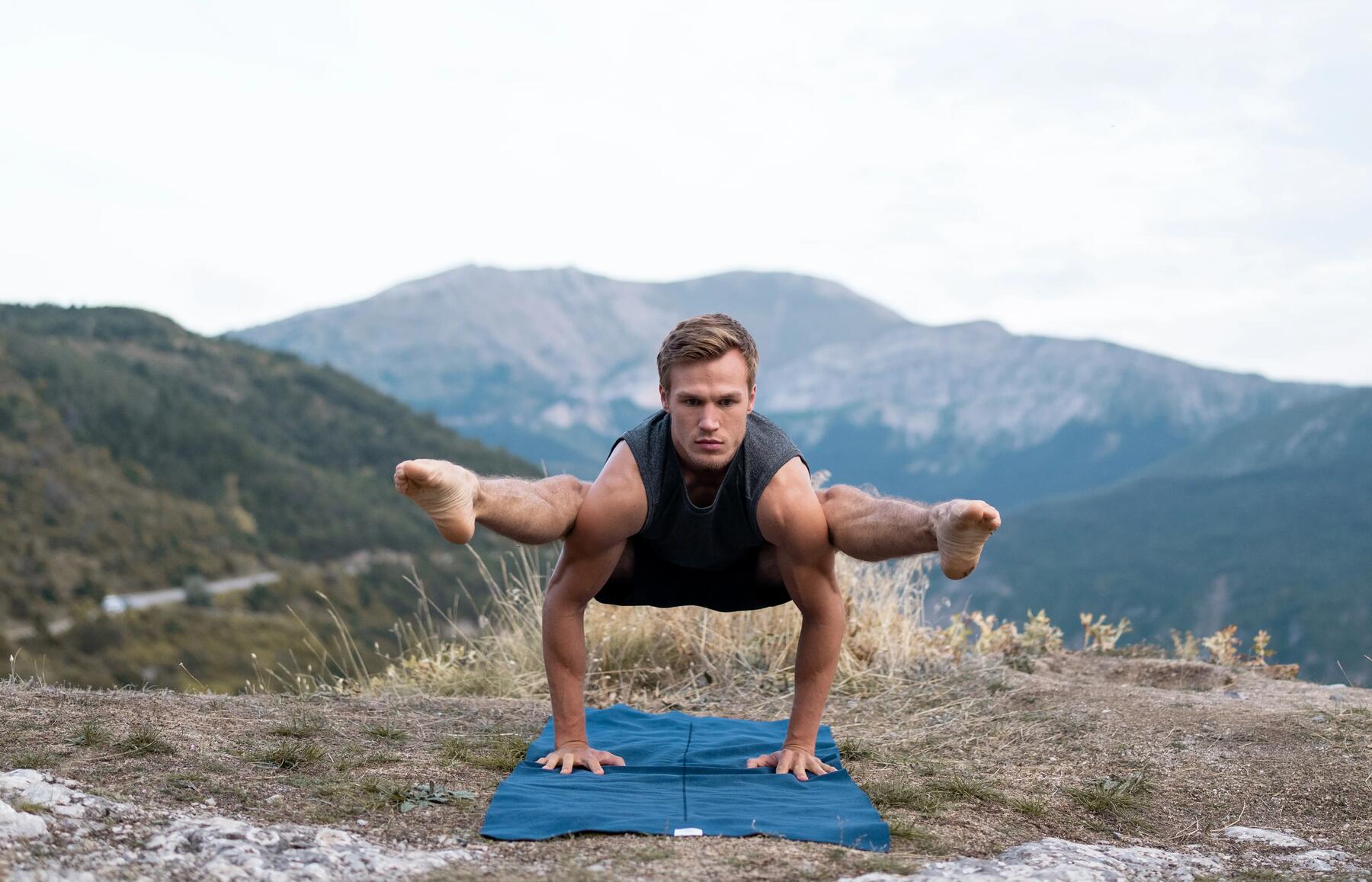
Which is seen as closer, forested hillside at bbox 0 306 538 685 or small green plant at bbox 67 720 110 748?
small green plant at bbox 67 720 110 748

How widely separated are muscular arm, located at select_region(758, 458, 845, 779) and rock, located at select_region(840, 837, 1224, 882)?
3.09ft

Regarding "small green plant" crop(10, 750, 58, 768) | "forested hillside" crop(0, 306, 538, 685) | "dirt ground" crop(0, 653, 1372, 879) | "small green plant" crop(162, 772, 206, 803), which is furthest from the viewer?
"forested hillside" crop(0, 306, 538, 685)

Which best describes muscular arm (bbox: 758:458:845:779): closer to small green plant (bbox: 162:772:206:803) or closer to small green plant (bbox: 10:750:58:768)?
small green plant (bbox: 162:772:206:803)

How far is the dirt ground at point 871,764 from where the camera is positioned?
329cm

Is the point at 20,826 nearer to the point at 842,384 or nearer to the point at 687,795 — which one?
the point at 687,795

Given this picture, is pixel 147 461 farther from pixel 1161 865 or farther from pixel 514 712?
pixel 1161 865

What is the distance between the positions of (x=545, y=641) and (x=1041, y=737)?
218 cm

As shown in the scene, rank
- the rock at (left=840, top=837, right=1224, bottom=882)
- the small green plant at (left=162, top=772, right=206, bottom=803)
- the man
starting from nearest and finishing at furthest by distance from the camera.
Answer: the rock at (left=840, top=837, right=1224, bottom=882) < the small green plant at (left=162, top=772, right=206, bottom=803) < the man

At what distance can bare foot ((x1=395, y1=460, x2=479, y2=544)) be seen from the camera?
316cm

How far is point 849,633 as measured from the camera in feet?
21.4

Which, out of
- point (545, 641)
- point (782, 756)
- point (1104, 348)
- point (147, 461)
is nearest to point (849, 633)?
point (782, 756)

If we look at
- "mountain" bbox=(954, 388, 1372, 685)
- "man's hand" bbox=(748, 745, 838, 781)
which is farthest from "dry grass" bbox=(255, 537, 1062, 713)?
"mountain" bbox=(954, 388, 1372, 685)

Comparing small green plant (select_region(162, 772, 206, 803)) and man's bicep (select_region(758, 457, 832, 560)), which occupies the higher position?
man's bicep (select_region(758, 457, 832, 560))

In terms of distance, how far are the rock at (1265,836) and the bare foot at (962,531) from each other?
51.3 inches
